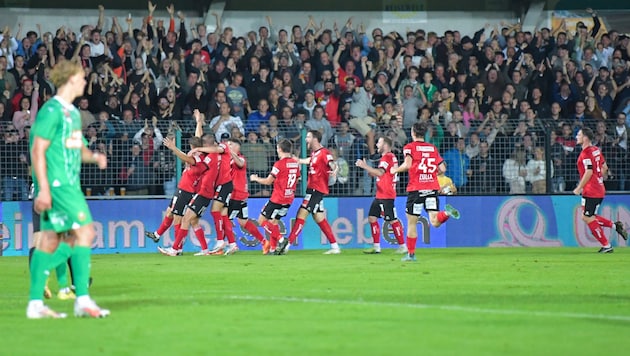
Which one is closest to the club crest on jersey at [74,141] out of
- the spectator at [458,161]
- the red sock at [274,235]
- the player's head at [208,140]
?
the player's head at [208,140]

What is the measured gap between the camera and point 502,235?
24.5m

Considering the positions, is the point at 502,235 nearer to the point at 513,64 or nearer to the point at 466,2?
the point at 513,64

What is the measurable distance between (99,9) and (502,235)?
11.3 meters

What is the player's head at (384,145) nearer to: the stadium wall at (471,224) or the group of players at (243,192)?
the group of players at (243,192)

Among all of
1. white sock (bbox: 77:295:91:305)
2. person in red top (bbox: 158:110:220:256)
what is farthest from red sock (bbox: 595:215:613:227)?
white sock (bbox: 77:295:91:305)

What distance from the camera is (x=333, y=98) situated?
25.4 m

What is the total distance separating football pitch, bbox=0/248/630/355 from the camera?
7949mm

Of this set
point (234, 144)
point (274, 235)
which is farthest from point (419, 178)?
point (234, 144)

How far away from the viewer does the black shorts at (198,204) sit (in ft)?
69.1

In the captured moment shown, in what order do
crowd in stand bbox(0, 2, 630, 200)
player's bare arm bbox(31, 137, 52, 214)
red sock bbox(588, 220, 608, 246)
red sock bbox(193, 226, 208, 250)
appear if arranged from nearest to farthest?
player's bare arm bbox(31, 137, 52, 214) → red sock bbox(193, 226, 208, 250) → red sock bbox(588, 220, 608, 246) → crowd in stand bbox(0, 2, 630, 200)

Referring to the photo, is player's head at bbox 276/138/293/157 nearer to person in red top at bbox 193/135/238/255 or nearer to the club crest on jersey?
person in red top at bbox 193/135/238/255

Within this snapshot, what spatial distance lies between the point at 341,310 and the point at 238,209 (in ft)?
38.5

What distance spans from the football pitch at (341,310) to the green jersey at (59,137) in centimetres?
123

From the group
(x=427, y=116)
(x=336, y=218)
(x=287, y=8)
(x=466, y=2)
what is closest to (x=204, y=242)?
(x=336, y=218)
